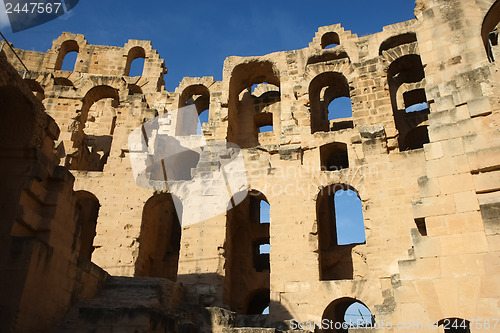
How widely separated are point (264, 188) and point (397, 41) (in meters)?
7.73

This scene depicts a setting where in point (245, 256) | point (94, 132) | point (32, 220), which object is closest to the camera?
point (32, 220)

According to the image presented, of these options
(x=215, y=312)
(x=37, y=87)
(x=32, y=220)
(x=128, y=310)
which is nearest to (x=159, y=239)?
(x=215, y=312)

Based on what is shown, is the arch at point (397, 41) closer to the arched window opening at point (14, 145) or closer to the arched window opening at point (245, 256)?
the arched window opening at point (245, 256)

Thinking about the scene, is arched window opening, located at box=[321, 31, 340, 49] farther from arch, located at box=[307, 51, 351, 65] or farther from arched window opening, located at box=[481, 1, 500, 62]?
arched window opening, located at box=[481, 1, 500, 62]

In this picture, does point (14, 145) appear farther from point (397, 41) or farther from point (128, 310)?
point (397, 41)

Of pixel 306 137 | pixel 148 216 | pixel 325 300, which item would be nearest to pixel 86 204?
pixel 148 216

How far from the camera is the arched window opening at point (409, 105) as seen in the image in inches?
631

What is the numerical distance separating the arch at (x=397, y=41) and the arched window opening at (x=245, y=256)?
7.33 meters

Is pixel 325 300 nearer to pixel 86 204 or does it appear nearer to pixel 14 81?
pixel 14 81

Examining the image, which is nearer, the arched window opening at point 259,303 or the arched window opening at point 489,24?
the arched window opening at point 489,24

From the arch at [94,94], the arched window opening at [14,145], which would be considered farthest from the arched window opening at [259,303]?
the arched window opening at [14,145]

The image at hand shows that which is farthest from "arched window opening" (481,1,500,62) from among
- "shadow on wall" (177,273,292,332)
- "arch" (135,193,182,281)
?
"arch" (135,193,182,281)

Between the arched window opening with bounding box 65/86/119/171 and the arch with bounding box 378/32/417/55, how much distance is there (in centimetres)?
1045

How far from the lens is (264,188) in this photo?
13.5 meters
